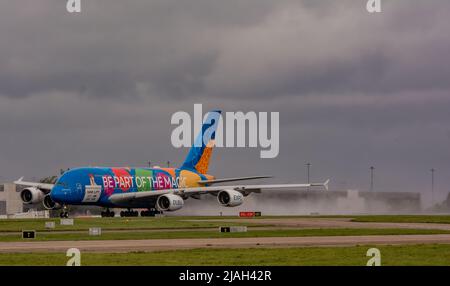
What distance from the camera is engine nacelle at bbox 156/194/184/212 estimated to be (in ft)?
Result: 349

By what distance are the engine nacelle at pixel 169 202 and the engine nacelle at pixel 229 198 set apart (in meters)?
6.02

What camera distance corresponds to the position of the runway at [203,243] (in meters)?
43.3

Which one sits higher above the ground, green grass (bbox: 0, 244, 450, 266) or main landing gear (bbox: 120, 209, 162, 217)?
green grass (bbox: 0, 244, 450, 266)

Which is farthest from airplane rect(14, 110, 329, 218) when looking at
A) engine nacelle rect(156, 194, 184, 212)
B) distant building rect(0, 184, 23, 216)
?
distant building rect(0, 184, 23, 216)

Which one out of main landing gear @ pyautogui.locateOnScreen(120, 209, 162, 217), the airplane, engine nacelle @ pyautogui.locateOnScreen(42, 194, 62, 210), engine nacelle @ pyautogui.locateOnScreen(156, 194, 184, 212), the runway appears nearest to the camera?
the runway

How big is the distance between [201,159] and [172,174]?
285 inches

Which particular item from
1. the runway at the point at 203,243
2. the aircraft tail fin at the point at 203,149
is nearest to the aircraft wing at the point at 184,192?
the aircraft tail fin at the point at 203,149

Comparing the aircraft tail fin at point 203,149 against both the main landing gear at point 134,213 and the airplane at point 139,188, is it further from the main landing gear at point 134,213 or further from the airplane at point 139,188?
the main landing gear at point 134,213

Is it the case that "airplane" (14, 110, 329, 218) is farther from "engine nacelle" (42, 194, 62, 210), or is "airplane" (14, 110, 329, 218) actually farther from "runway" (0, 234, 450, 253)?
"runway" (0, 234, 450, 253)

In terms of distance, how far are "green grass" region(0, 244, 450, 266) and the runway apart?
293 cm

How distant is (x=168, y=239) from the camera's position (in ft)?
171

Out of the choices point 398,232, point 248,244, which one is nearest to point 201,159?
point 398,232

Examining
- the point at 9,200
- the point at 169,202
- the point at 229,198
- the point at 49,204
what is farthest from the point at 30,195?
the point at 9,200
